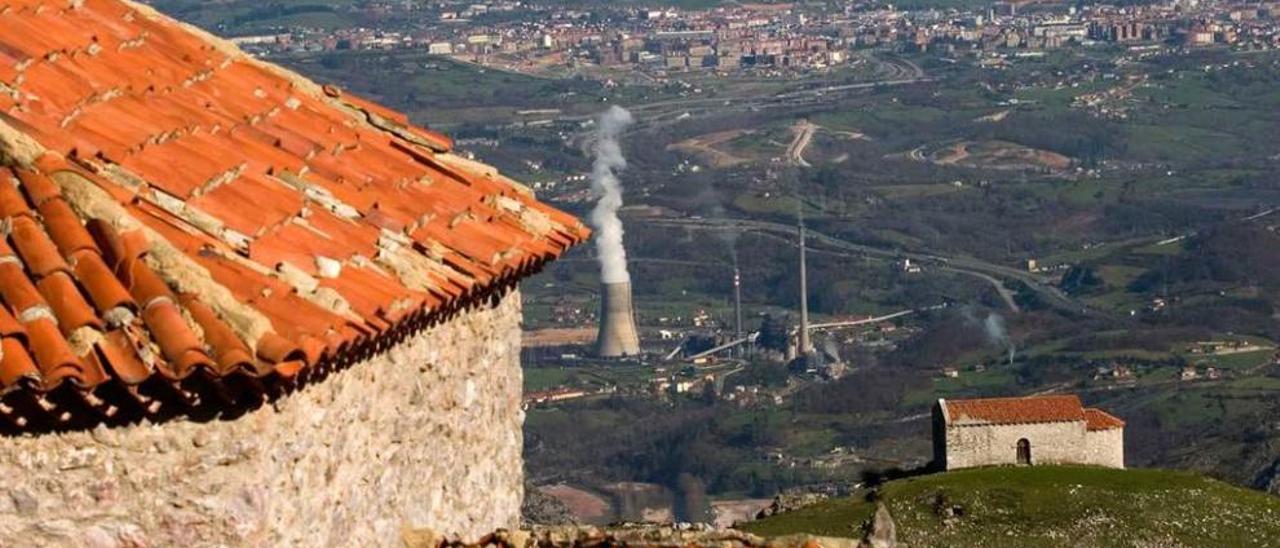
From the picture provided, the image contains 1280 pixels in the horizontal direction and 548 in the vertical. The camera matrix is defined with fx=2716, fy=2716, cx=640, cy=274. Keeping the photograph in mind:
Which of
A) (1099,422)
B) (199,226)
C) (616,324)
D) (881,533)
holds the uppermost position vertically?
(199,226)

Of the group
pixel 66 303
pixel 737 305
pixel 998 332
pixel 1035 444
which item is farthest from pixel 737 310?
pixel 66 303

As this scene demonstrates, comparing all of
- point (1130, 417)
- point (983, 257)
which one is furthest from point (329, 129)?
point (983, 257)

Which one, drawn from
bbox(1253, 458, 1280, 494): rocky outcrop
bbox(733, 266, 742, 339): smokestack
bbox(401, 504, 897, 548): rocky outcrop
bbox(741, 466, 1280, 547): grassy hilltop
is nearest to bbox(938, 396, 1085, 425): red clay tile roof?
bbox(741, 466, 1280, 547): grassy hilltop

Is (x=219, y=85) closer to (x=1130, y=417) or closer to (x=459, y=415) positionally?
(x=459, y=415)

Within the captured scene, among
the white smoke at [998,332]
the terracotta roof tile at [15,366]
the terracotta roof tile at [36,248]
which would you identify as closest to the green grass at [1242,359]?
the white smoke at [998,332]

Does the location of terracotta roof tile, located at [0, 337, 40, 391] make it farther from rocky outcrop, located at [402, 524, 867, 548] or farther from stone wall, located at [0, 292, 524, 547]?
rocky outcrop, located at [402, 524, 867, 548]

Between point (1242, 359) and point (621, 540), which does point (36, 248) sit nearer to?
point (621, 540)

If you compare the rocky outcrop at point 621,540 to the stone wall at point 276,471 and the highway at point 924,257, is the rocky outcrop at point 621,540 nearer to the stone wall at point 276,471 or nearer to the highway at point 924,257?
the stone wall at point 276,471
